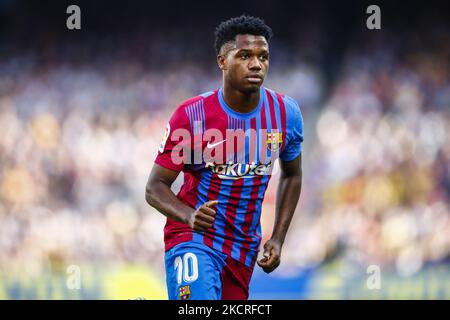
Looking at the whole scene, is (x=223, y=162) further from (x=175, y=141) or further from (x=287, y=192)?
(x=287, y=192)

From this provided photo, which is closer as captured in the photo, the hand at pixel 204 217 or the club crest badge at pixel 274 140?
the hand at pixel 204 217

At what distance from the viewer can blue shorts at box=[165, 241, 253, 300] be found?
519 cm

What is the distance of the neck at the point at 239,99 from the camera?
18.0ft

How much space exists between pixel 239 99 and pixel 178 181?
612 centimetres

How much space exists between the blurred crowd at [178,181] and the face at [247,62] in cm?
614

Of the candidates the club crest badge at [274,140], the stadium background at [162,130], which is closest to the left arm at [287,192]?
the club crest badge at [274,140]

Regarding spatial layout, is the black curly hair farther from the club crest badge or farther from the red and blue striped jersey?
the club crest badge

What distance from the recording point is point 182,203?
5289 mm

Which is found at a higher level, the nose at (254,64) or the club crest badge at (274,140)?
the nose at (254,64)

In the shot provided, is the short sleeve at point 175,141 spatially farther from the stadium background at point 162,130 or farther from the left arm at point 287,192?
the stadium background at point 162,130

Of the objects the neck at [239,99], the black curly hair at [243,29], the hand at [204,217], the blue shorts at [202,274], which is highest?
the black curly hair at [243,29]

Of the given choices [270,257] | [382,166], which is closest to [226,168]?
[270,257]

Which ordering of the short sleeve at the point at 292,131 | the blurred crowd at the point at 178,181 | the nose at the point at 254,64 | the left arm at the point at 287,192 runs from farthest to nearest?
1. the blurred crowd at the point at 178,181
2. the left arm at the point at 287,192
3. the short sleeve at the point at 292,131
4. the nose at the point at 254,64
